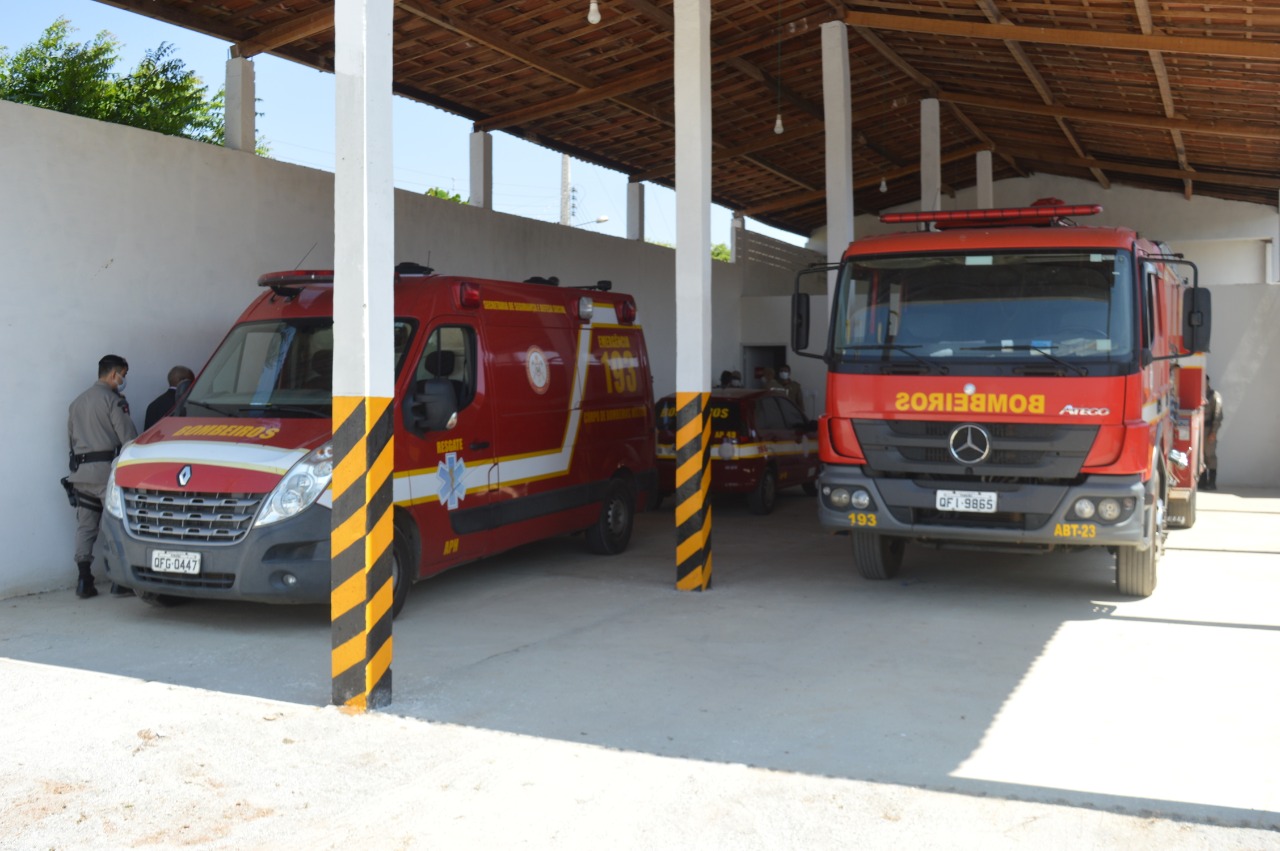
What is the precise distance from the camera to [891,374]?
771 centimetres

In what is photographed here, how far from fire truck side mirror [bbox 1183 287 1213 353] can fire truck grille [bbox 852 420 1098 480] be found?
1151mm

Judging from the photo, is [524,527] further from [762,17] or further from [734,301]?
[734,301]

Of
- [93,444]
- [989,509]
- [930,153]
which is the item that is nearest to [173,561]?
[93,444]

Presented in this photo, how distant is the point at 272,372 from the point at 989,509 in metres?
4.93

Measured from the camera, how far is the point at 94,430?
815 cm

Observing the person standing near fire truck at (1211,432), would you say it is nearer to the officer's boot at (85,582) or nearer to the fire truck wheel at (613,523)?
the fire truck wheel at (613,523)

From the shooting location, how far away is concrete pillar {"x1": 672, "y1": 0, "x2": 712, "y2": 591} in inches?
334

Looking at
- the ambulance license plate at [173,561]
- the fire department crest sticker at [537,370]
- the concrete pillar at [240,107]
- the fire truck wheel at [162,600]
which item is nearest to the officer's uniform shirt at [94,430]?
the fire truck wheel at [162,600]

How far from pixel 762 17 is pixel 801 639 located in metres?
8.47

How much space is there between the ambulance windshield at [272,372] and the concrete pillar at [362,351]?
202cm

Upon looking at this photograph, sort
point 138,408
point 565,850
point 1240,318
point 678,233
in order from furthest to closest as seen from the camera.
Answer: point 1240,318, point 138,408, point 678,233, point 565,850

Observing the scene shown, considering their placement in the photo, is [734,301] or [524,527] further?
[734,301]

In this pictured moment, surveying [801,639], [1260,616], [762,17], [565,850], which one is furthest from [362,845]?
[762,17]

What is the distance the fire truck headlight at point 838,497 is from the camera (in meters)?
7.89
